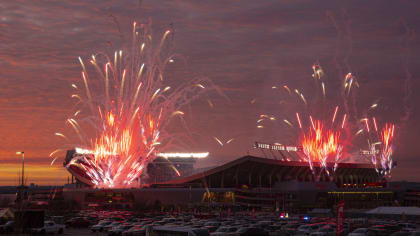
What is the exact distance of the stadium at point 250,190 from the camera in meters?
128

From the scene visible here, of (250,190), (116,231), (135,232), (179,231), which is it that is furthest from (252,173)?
(179,231)

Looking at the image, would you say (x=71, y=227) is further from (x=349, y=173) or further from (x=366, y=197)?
(x=349, y=173)

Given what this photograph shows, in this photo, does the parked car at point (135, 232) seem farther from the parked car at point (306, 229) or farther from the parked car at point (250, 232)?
the parked car at point (306, 229)

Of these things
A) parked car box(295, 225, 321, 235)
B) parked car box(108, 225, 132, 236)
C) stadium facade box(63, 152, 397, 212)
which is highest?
stadium facade box(63, 152, 397, 212)

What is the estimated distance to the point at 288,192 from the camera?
137500 mm

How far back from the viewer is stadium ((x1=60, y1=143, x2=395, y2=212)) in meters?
128

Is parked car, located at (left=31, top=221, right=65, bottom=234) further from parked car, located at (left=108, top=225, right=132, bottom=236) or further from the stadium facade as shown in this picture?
the stadium facade

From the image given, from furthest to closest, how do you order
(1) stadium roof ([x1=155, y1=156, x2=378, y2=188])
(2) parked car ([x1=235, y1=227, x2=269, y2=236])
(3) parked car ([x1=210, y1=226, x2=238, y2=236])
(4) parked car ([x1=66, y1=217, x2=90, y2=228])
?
(1) stadium roof ([x1=155, y1=156, x2=378, y2=188]), (4) parked car ([x1=66, y1=217, x2=90, y2=228]), (3) parked car ([x1=210, y1=226, x2=238, y2=236]), (2) parked car ([x1=235, y1=227, x2=269, y2=236])

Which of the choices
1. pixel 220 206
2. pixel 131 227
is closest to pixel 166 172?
pixel 220 206

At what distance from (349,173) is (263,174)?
3573 centimetres

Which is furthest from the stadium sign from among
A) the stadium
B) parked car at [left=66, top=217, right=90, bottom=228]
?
parked car at [left=66, top=217, right=90, bottom=228]

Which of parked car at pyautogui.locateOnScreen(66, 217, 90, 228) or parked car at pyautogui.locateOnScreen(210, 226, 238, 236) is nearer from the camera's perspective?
parked car at pyautogui.locateOnScreen(210, 226, 238, 236)

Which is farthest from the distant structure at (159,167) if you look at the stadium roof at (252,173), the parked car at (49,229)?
the parked car at (49,229)

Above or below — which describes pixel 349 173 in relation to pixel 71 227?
above
